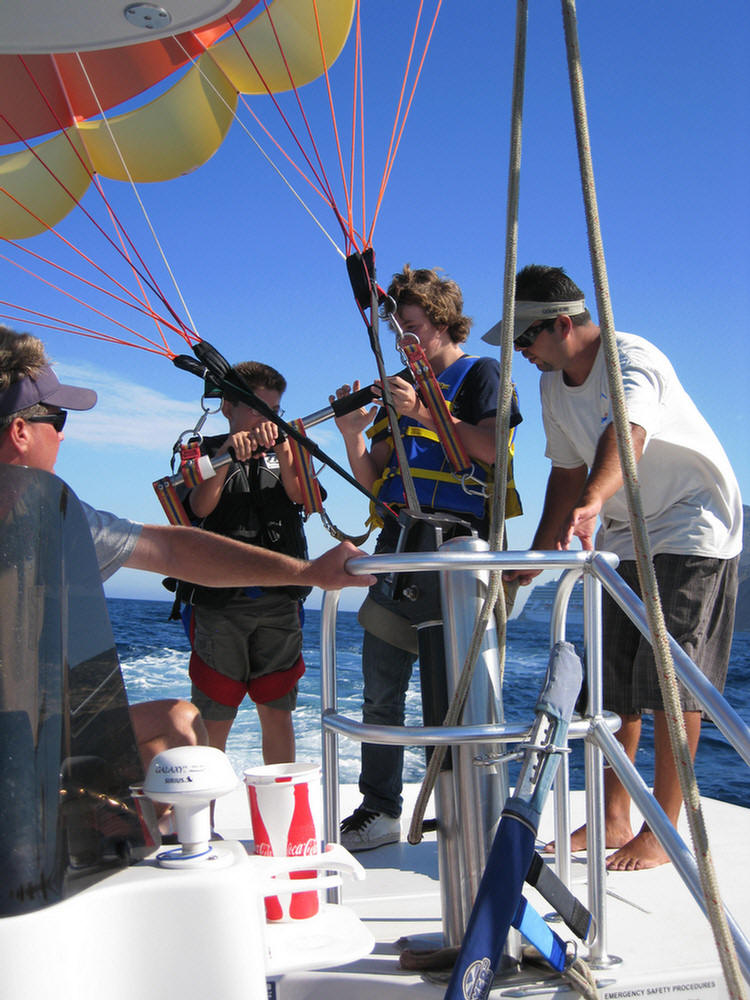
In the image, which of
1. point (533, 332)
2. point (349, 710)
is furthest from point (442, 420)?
point (349, 710)

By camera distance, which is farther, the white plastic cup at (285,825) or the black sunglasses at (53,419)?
the black sunglasses at (53,419)

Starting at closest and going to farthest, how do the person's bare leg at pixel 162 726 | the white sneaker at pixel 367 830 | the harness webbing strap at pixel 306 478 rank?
1. the person's bare leg at pixel 162 726
2. the white sneaker at pixel 367 830
3. the harness webbing strap at pixel 306 478

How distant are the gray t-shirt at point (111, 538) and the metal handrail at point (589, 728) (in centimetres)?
47

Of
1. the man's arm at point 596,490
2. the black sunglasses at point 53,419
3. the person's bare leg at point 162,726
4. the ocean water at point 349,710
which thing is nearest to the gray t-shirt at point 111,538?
the black sunglasses at point 53,419

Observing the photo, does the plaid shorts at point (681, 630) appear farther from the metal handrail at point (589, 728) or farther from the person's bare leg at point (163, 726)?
the person's bare leg at point (163, 726)

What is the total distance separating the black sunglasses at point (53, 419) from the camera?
1.74 m

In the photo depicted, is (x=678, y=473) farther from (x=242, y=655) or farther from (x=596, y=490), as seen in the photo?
(x=242, y=655)

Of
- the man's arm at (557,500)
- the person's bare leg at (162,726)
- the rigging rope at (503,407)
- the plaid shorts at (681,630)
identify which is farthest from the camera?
the man's arm at (557,500)

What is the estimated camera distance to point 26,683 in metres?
1.01

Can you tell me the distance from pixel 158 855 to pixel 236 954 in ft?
0.56

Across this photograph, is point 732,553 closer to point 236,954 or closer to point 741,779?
point 236,954

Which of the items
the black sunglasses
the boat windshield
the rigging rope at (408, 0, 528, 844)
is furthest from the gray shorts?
the boat windshield

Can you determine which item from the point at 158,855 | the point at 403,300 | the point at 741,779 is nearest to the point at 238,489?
the point at 403,300

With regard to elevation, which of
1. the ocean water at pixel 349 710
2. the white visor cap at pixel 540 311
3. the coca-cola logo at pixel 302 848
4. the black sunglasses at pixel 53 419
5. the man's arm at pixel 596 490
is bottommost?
the ocean water at pixel 349 710
